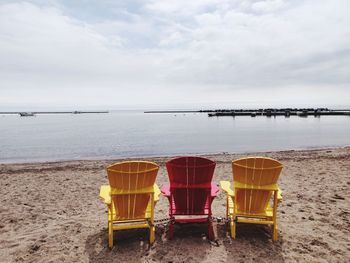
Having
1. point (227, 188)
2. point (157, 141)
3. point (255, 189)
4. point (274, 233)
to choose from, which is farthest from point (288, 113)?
point (255, 189)

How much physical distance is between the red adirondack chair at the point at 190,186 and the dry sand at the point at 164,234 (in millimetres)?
421

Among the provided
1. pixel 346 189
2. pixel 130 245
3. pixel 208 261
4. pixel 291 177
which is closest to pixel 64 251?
pixel 130 245

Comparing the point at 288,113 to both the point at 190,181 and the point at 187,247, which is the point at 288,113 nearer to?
the point at 190,181

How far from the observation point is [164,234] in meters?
4.94

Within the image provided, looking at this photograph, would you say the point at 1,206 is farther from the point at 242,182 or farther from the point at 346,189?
the point at 346,189

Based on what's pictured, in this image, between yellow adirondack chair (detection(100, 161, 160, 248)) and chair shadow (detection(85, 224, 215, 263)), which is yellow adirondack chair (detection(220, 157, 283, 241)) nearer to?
chair shadow (detection(85, 224, 215, 263))

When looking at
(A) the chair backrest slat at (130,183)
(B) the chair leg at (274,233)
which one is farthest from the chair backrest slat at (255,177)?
(A) the chair backrest slat at (130,183)

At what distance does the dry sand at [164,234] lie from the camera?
4.29 meters

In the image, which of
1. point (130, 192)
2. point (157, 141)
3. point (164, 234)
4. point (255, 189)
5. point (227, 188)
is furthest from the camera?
point (157, 141)

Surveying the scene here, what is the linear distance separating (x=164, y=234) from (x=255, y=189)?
68.5 inches

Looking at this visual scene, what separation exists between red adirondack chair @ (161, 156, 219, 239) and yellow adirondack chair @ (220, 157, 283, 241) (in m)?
0.42

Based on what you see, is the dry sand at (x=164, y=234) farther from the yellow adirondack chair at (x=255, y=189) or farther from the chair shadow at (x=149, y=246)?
the yellow adirondack chair at (x=255, y=189)

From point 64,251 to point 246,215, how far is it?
298 cm

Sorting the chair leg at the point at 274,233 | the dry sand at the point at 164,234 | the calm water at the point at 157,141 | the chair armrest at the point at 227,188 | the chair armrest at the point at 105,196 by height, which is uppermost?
the chair armrest at the point at 227,188
